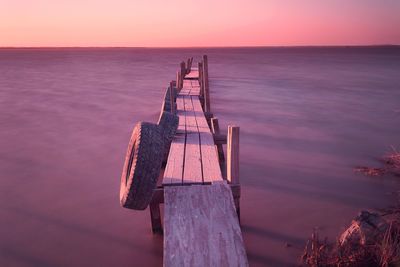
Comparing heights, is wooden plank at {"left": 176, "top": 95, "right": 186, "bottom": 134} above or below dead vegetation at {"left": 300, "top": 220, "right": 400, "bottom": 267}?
above

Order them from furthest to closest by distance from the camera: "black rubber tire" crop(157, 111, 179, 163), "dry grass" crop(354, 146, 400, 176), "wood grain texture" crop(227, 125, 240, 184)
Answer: "dry grass" crop(354, 146, 400, 176) < "black rubber tire" crop(157, 111, 179, 163) < "wood grain texture" crop(227, 125, 240, 184)

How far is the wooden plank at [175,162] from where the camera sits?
3.70 meters

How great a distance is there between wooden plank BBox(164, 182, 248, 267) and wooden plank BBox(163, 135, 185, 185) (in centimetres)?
28

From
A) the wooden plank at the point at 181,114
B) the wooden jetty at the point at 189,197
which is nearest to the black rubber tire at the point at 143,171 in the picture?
the wooden jetty at the point at 189,197

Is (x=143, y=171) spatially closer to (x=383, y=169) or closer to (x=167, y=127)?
(x=167, y=127)

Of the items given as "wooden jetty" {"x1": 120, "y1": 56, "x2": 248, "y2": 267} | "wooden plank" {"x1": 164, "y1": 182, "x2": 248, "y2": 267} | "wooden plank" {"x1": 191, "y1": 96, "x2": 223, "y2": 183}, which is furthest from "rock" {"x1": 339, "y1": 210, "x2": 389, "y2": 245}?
"wooden plank" {"x1": 191, "y1": 96, "x2": 223, "y2": 183}

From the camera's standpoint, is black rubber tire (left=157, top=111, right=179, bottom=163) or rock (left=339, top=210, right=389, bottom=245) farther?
black rubber tire (left=157, top=111, right=179, bottom=163)

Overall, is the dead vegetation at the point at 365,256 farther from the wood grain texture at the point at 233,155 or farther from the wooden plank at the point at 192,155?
the wooden plank at the point at 192,155

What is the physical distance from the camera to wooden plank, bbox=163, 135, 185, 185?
3703 millimetres

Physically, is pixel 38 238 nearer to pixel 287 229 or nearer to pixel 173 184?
pixel 173 184

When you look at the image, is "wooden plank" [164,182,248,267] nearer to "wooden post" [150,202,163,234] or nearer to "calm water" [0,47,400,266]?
"wooden post" [150,202,163,234]


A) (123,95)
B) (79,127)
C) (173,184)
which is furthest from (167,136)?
(123,95)

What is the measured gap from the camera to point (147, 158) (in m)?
3.26

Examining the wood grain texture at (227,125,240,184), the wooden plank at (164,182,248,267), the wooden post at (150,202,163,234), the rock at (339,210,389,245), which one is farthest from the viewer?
the wooden post at (150,202,163,234)
